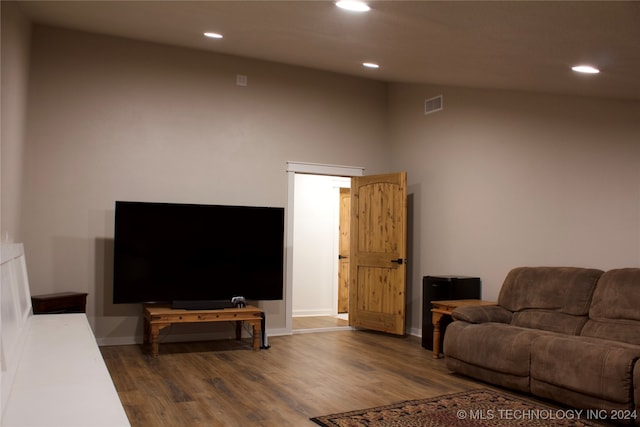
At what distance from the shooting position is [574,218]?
16.6ft

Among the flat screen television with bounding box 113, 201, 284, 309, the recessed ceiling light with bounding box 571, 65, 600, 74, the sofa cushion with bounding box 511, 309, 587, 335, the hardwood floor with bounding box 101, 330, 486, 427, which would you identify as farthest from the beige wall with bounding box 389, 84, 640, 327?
the flat screen television with bounding box 113, 201, 284, 309

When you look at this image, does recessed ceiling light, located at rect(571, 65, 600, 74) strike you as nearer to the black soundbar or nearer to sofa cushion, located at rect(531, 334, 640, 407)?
sofa cushion, located at rect(531, 334, 640, 407)

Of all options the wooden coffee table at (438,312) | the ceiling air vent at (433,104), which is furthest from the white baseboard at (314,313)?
the ceiling air vent at (433,104)

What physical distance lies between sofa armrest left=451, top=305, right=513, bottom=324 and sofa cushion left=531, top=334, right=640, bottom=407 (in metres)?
0.77

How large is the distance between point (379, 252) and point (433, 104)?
6.10ft

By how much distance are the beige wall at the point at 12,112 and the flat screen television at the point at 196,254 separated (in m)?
0.93

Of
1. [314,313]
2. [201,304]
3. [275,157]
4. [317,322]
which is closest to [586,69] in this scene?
[275,157]

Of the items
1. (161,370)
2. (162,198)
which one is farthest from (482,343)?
(162,198)

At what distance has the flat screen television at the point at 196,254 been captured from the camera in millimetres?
5441

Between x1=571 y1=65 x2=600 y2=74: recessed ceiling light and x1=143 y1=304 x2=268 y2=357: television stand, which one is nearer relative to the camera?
x1=571 y1=65 x2=600 y2=74: recessed ceiling light

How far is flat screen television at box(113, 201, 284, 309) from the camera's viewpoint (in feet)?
17.9

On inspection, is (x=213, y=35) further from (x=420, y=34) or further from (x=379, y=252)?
(x=379, y=252)

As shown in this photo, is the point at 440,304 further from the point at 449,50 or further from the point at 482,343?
the point at 449,50

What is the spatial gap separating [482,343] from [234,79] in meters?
3.95
